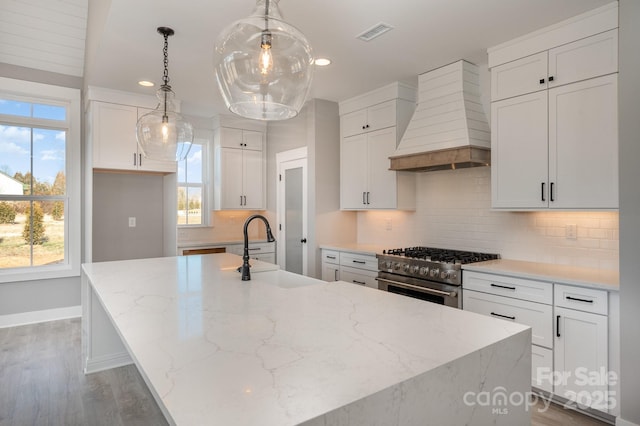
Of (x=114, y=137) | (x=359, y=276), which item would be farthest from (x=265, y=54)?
(x=114, y=137)

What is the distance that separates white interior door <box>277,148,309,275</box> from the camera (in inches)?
→ 192

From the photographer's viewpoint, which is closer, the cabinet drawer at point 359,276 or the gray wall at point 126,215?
the cabinet drawer at point 359,276

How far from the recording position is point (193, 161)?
552 centimetres

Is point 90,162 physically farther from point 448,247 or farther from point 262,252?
point 448,247

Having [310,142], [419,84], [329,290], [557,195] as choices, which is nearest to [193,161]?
[310,142]

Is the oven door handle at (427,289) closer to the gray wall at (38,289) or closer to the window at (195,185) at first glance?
the window at (195,185)

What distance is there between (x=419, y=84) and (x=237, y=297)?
290 centimetres

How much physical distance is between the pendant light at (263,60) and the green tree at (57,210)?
4.15m

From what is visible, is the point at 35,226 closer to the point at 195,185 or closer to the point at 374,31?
the point at 195,185

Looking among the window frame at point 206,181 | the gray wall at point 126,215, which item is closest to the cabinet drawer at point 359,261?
the window frame at point 206,181

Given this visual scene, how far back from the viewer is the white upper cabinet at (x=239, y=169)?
536 cm

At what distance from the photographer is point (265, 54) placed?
1.54 meters

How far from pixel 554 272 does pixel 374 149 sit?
7.27 feet

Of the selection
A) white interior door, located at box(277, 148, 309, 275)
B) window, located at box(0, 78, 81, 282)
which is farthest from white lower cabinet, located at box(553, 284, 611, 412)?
window, located at box(0, 78, 81, 282)
